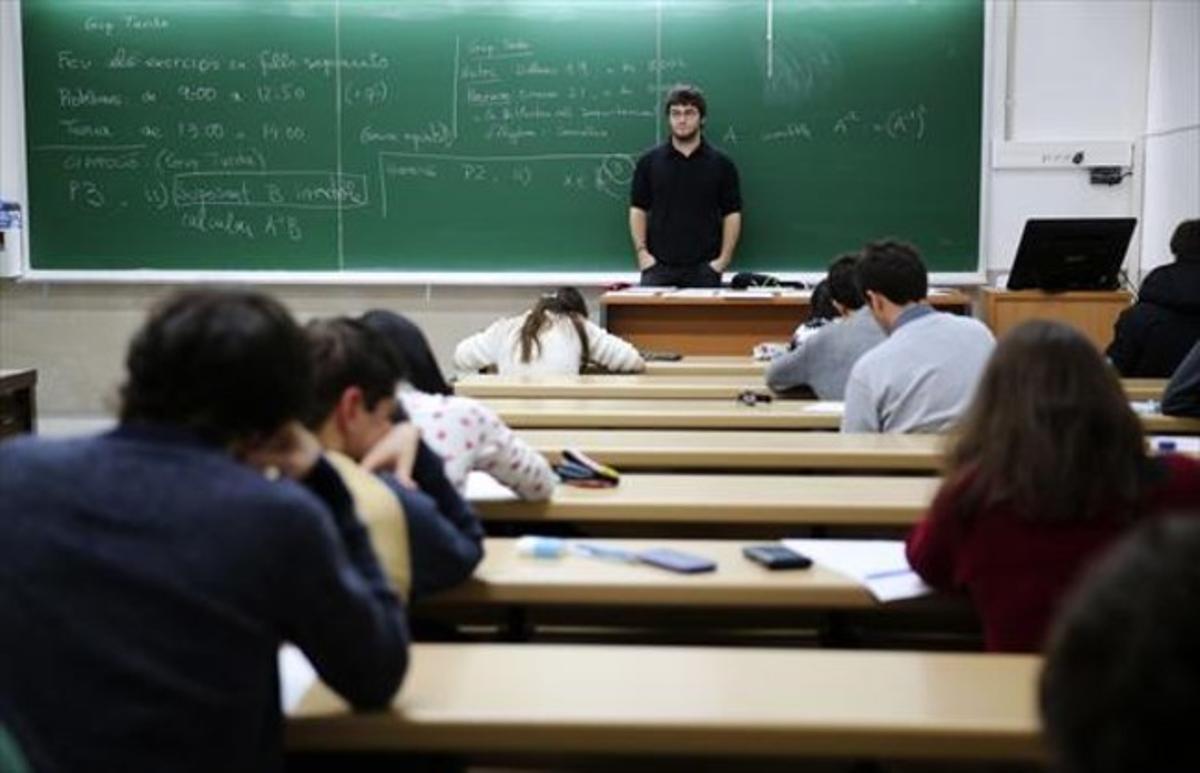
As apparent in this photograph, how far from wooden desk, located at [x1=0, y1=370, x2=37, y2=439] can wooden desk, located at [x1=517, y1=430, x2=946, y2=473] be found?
2742 millimetres

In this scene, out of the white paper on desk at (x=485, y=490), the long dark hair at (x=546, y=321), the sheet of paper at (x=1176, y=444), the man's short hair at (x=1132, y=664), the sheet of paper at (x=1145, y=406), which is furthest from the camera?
the long dark hair at (x=546, y=321)

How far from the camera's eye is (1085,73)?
25.3 ft

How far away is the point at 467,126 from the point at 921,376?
4446mm

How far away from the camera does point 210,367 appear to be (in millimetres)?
1512

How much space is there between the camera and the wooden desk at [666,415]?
416 cm

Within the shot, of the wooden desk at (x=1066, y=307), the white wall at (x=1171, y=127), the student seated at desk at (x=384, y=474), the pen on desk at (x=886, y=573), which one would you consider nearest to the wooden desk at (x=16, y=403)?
the student seated at desk at (x=384, y=474)

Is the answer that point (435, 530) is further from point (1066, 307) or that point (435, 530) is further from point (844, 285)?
point (1066, 307)

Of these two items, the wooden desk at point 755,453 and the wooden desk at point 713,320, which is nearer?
the wooden desk at point 755,453

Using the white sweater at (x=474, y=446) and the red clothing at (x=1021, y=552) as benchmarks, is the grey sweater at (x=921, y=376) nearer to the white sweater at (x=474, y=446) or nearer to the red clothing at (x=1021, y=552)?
the white sweater at (x=474, y=446)

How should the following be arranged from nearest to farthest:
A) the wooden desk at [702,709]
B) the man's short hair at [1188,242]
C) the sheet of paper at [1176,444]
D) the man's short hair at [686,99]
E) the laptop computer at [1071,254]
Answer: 1. the wooden desk at [702,709]
2. the sheet of paper at [1176,444]
3. the man's short hair at [1188,242]
4. the laptop computer at [1071,254]
5. the man's short hair at [686,99]

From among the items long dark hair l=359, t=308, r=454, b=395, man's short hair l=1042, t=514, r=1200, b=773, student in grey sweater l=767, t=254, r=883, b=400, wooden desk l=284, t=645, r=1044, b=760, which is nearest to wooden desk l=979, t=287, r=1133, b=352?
student in grey sweater l=767, t=254, r=883, b=400

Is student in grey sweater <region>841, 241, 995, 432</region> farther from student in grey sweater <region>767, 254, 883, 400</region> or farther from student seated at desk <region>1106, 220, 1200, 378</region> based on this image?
student seated at desk <region>1106, 220, 1200, 378</region>

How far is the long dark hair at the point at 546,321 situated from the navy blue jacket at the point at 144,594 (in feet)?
13.7

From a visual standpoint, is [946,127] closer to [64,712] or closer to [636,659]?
[636,659]
